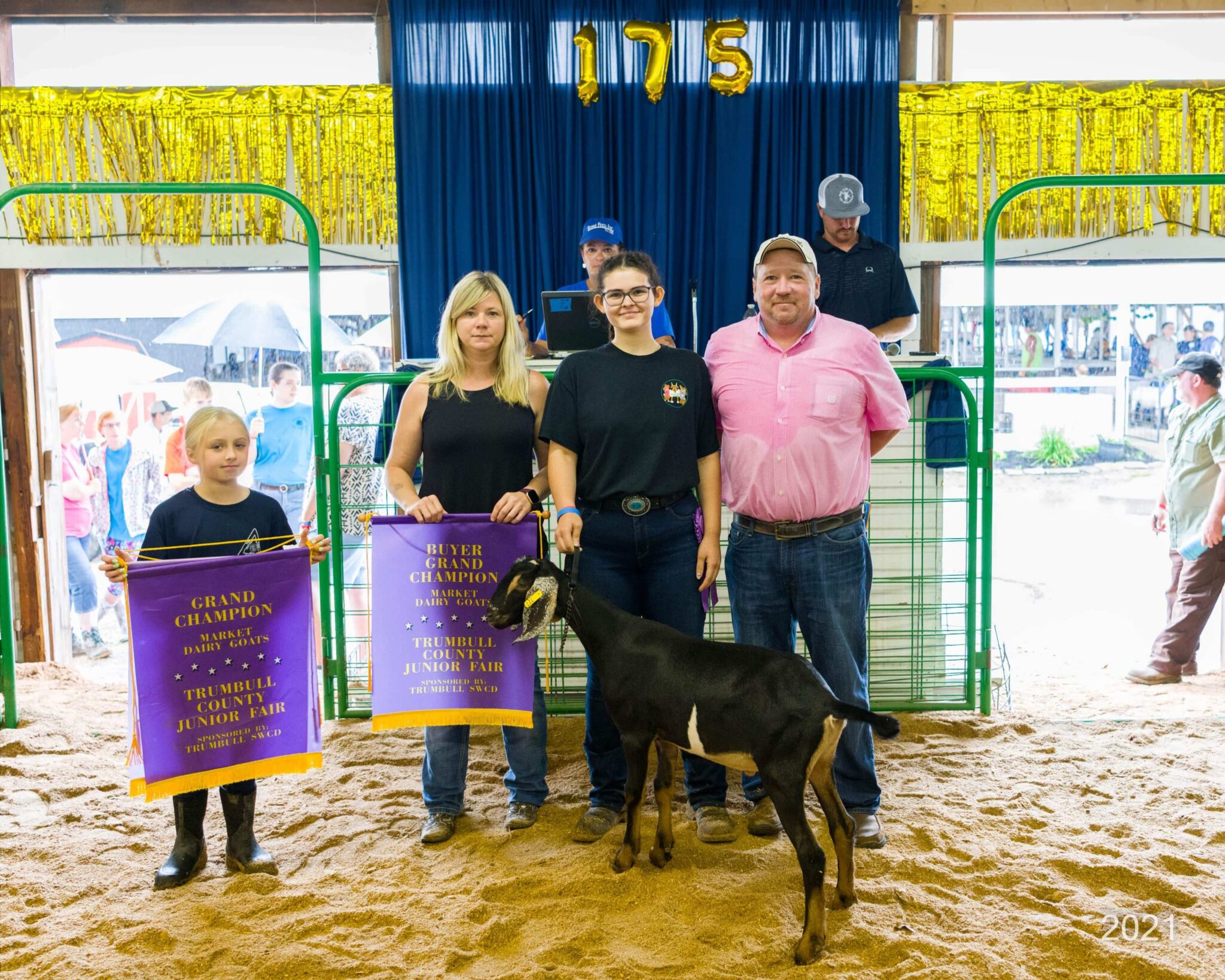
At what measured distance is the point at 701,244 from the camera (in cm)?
495

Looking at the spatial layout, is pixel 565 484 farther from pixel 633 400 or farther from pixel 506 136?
pixel 506 136

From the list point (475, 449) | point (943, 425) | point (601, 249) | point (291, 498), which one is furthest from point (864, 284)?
point (291, 498)

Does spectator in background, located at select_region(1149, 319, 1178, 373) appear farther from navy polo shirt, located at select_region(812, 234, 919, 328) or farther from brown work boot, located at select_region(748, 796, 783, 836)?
brown work boot, located at select_region(748, 796, 783, 836)

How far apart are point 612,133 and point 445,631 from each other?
2.98 m

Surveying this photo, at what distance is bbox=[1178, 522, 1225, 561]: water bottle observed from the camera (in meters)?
5.24

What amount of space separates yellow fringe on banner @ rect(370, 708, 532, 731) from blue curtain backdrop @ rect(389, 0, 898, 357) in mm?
2393

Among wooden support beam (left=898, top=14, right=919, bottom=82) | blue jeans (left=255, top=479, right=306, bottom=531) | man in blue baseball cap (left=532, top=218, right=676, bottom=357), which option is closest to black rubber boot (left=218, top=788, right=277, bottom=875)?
man in blue baseball cap (left=532, top=218, right=676, bottom=357)

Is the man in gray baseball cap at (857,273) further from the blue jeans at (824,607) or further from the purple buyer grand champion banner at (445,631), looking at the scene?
the purple buyer grand champion banner at (445,631)

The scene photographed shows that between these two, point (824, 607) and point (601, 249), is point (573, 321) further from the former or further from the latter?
point (824, 607)

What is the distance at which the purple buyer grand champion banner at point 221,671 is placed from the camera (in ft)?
8.37

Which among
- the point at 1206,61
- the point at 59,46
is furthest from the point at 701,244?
the point at 59,46

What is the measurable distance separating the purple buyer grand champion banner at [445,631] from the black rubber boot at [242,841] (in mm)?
414

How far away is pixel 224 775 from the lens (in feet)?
8.68

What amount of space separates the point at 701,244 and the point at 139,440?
147 inches
